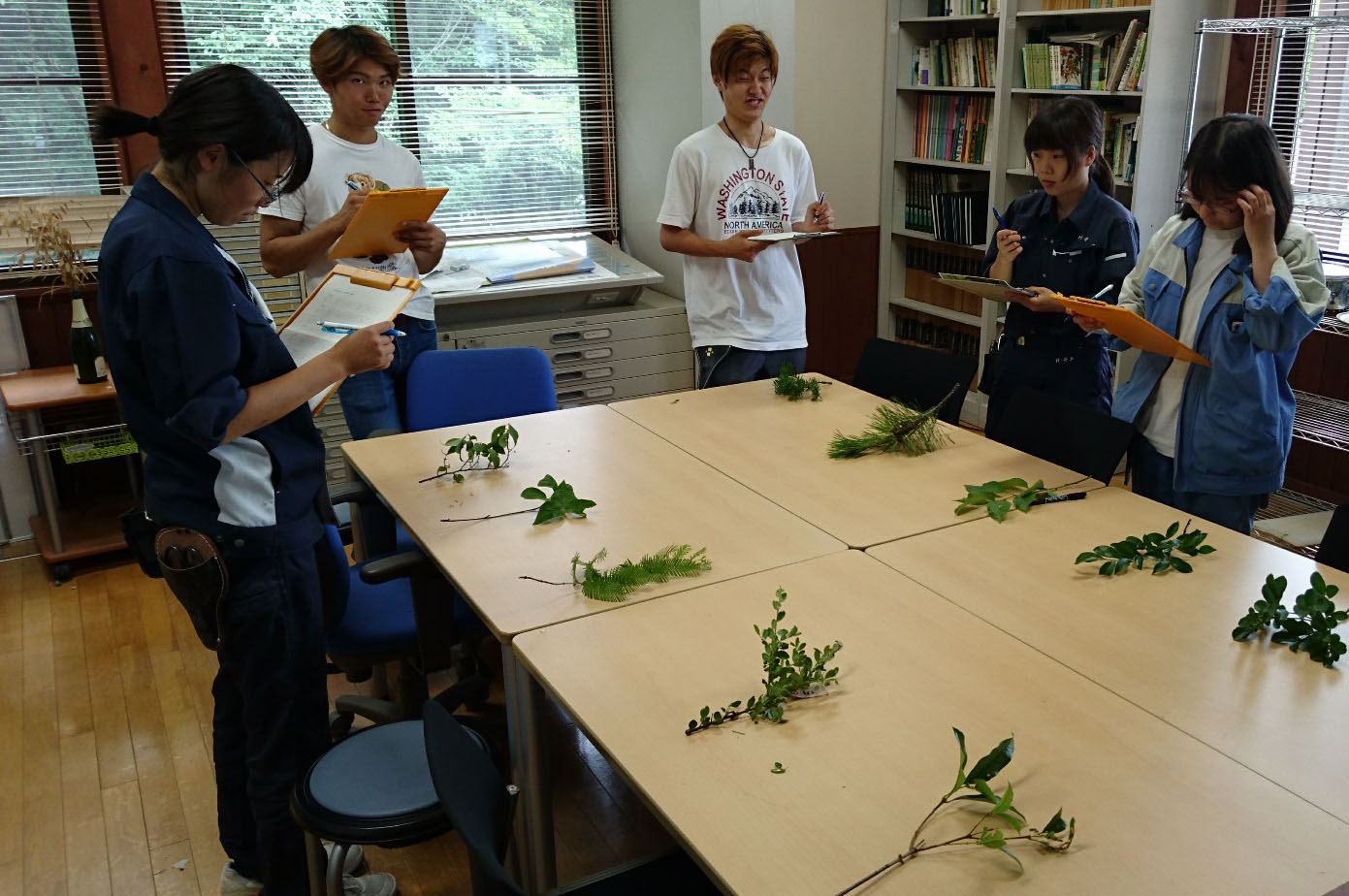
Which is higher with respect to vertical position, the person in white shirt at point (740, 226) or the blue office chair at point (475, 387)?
the person in white shirt at point (740, 226)

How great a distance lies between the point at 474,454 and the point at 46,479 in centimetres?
235

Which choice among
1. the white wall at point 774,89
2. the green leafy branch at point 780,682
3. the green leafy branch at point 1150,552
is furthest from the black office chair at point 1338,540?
the white wall at point 774,89

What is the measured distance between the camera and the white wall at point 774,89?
5.04 m

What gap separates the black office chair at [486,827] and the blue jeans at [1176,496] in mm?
1519

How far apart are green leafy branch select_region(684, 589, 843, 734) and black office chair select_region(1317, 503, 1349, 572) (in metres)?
1.02

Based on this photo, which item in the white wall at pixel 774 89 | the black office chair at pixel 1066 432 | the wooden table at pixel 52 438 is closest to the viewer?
the black office chair at pixel 1066 432

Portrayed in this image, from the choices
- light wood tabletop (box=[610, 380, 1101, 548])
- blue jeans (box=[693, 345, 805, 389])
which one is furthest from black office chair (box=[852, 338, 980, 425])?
blue jeans (box=[693, 345, 805, 389])

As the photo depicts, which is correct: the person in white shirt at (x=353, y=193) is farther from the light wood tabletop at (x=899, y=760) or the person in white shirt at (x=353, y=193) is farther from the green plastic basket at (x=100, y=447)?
the light wood tabletop at (x=899, y=760)

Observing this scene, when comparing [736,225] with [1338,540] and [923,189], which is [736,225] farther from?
[923,189]

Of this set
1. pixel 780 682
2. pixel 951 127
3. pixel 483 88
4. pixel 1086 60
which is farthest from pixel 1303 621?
pixel 483 88

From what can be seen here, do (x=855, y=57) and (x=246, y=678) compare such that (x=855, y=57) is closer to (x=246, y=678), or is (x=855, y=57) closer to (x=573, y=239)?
(x=573, y=239)

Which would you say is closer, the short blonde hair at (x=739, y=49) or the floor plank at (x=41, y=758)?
the floor plank at (x=41, y=758)

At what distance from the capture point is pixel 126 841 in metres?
2.65

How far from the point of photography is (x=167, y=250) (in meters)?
1.86
